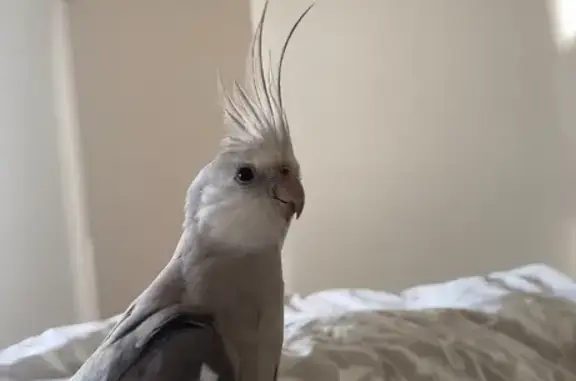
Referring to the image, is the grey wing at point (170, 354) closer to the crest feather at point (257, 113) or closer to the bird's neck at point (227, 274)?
the bird's neck at point (227, 274)

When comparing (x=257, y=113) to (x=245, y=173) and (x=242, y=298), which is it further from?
(x=242, y=298)

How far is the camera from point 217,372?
774 mm

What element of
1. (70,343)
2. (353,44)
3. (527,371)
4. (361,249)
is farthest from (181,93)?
(527,371)

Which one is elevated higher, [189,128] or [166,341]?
[189,128]

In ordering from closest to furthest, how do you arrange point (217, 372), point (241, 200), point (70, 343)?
point (217, 372) → point (241, 200) → point (70, 343)

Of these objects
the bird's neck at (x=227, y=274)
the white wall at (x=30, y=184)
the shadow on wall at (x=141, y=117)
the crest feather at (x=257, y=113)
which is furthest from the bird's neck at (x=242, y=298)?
the shadow on wall at (x=141, y=117)

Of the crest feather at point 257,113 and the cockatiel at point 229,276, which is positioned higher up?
the crest feather at point 257,113

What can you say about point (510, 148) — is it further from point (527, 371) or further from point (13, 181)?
point (13, 181)

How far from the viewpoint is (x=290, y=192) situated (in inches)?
35.4

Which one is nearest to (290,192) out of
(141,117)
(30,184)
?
(30,184)

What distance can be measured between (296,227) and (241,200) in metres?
1.46

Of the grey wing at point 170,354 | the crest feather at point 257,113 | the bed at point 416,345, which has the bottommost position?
the bed at point 416,345

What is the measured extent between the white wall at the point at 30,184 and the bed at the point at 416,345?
58 cm

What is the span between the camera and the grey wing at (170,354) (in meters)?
0.77
